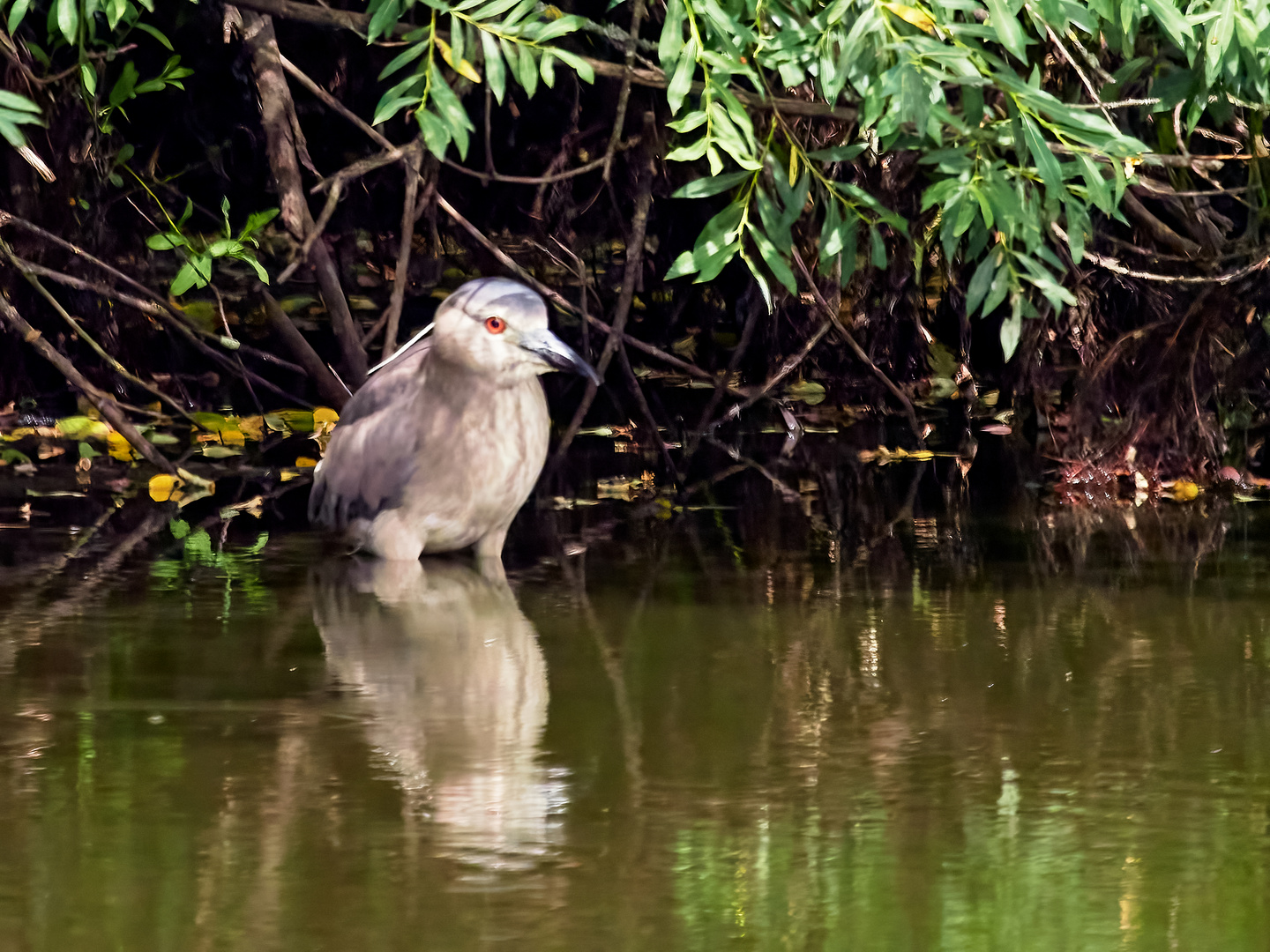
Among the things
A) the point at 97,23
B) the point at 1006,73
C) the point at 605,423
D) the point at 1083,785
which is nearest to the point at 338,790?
the point at 1083,785

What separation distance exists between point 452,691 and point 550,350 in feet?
4.02

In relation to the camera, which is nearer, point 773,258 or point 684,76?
point 684,76

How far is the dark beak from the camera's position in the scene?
4.49 m

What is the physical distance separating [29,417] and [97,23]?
1370mm

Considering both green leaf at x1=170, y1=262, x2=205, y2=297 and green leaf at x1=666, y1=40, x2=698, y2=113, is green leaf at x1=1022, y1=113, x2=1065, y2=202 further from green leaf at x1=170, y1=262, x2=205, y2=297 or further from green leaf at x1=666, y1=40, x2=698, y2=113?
green leaf at x1=170, y1=262, x2=205, y2=297

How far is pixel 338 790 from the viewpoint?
293 centimetres

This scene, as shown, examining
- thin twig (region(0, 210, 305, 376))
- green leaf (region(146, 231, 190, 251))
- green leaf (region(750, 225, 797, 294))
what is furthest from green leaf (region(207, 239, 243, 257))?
green leaf (region(750, 225, 797, 294))

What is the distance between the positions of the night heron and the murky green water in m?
0.14

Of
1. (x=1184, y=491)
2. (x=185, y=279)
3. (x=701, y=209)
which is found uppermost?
(x=701, y=209)

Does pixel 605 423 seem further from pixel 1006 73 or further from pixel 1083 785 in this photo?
pixel 1083 785

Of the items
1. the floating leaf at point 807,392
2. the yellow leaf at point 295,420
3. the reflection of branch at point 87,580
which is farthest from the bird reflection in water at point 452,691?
the floating leaf at point 807,392

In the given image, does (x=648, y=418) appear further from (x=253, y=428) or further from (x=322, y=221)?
(x=253, y=428)

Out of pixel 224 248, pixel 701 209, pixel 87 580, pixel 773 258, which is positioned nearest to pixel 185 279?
pixel 224 248

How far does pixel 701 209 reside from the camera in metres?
7.30
